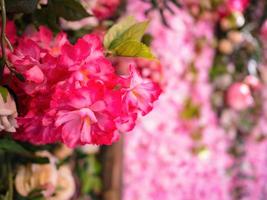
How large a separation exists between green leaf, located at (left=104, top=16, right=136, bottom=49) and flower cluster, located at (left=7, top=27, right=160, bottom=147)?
91mm

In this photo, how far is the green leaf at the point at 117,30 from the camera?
2.27 feet

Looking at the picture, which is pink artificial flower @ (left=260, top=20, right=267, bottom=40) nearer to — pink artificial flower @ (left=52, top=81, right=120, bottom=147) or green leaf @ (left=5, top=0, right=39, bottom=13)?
green leaf @ (left=5, top=0, right=39, bottom=13)

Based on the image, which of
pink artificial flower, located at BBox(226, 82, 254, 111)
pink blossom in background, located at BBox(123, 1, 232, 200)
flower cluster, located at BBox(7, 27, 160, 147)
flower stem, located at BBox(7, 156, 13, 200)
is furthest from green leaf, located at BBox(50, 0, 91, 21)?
pink artificial flower, located at BBox(226, 82, 254, 111)

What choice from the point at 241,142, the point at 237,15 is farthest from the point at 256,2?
the point at 241,142

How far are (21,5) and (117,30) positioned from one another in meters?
0.15

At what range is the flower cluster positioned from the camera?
553 millimetres

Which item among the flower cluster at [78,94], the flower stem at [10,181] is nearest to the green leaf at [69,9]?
the flower cluster at [78,94]

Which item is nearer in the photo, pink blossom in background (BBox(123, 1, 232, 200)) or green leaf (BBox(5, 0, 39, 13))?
green leaf (BBox(5, 0, 39, 13))

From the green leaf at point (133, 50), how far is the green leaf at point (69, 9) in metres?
0.18

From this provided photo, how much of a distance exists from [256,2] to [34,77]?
2.06m

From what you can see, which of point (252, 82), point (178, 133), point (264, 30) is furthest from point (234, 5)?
point (178, 133)

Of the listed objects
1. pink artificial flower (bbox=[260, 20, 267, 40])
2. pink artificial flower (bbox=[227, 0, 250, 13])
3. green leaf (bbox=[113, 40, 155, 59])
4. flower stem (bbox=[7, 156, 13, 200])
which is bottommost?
flower stem (bbox=[7, 156, 13, 200])

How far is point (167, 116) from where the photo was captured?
6.27 ft

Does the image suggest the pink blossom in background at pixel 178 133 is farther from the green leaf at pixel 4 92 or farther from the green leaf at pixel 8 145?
the green leaf at pixel 4 92
